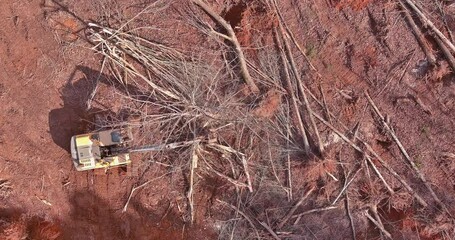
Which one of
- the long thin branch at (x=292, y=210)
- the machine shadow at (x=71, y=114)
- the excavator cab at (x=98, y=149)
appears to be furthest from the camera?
the long thin branch at (x=292, y=210)

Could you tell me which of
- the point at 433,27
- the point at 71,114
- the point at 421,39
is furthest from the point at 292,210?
the point at 71,114

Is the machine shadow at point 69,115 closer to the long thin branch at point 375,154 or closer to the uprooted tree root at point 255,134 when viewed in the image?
the uprooted tree root at point 255,134

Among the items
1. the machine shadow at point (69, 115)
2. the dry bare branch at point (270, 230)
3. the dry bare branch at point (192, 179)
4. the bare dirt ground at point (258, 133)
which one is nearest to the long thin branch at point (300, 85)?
the bare dirt ground at point (258, 133)

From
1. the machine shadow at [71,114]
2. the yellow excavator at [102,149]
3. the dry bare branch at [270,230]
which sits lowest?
the dry bare branch at [270,230]

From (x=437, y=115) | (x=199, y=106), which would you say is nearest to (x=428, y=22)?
(x=437, y=115)

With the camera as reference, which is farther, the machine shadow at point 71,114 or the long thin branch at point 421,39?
the long thin branch at point 421,39

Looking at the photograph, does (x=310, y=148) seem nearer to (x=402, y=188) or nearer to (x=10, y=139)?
(x=402, y=188)

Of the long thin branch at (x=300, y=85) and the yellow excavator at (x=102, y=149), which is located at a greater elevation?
the yellow excavator at (x=102, y=149)

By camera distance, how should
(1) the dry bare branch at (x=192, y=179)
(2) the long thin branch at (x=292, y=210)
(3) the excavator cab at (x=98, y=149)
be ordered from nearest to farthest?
(3) the excavator cab at (x=98, y=149)
(1) the dry bare branch at (x=192, y=179)
(2) the long thin branch at (x=292, y=210)
